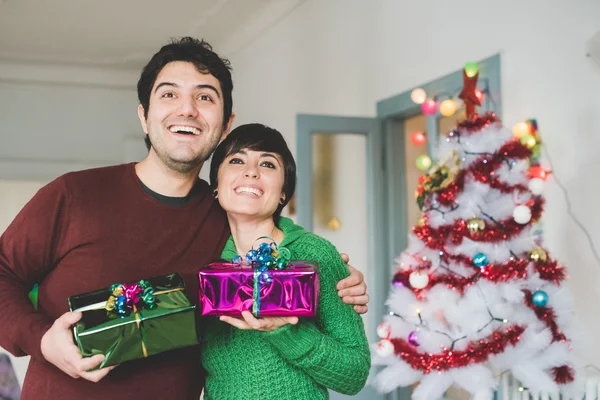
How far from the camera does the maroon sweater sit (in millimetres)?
1395

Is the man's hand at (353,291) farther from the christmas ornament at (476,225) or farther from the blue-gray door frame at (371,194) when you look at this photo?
the blue-gray door frame at (371,194)

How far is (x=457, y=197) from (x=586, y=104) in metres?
0.57

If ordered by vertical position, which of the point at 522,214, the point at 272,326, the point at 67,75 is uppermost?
the point at 67,75

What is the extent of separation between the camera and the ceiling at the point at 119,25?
4.71m

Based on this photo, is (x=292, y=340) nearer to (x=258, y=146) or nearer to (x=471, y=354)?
(x=258, y=146)

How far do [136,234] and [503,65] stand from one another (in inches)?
69.7

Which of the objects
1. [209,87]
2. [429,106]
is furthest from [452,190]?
[209,87]

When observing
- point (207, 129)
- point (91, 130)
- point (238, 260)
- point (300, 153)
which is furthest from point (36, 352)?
point (91, 130)

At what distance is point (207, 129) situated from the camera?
1554 millimetres

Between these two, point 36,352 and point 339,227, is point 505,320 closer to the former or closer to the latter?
point 36,352

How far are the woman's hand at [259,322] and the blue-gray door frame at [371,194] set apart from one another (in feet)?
6.94

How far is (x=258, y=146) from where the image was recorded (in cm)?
149

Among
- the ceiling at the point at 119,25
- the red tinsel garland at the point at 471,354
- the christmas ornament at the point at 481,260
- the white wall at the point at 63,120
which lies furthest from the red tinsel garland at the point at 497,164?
the white wall at the point at 63,120

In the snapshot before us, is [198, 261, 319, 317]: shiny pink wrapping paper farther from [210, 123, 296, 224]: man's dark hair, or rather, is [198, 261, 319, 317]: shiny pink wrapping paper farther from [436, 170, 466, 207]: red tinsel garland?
[436, 170, 466, 207]: red tinsel garland
